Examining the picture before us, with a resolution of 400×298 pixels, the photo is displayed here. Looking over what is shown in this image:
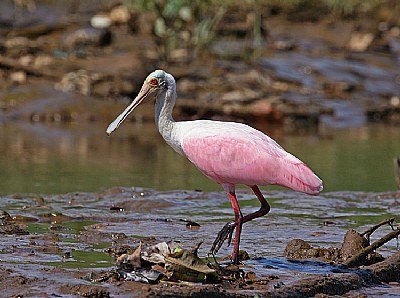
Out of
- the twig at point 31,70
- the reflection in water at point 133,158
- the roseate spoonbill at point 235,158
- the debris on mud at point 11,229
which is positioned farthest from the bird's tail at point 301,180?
the twig at point 31,70

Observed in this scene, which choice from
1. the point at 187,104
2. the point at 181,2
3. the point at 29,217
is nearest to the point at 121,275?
→ the point at 29,217

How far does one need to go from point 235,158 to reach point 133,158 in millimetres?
7184

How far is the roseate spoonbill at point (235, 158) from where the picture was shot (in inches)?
272

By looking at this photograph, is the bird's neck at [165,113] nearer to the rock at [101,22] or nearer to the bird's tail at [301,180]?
the bird's tail at [301,180]

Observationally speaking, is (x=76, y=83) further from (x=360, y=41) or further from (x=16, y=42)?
(x=360, y=41)

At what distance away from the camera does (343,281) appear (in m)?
6.32

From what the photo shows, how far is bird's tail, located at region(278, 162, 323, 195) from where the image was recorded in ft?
22.4

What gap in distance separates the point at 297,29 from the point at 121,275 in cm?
2178

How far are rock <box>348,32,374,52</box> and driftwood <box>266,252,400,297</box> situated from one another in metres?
20.0

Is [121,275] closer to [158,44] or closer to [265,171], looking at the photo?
[265,171]

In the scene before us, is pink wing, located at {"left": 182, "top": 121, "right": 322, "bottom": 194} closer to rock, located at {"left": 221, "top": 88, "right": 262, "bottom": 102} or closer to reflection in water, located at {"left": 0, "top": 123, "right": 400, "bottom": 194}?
reflection in water, located at {"left": 0, "top": 123, "right": 400, "bottom": 194}

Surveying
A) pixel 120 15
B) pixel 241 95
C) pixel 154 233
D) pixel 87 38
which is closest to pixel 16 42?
pixel 87 38

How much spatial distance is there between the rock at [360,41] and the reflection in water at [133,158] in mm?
7517

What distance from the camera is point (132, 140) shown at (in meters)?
16.5
